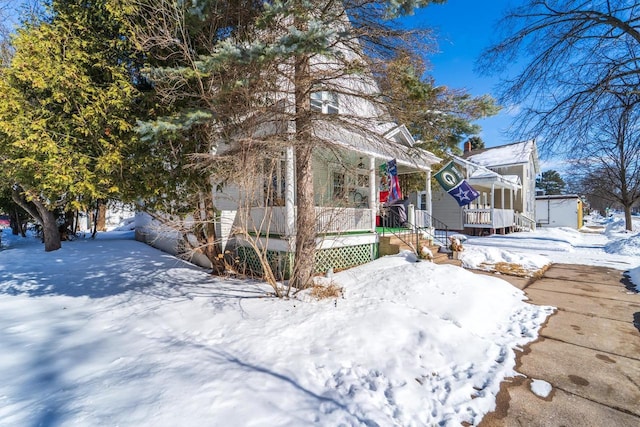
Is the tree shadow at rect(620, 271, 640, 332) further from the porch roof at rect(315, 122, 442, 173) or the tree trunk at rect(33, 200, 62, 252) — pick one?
the tree trunk at rect(33, 200, 62, 252)

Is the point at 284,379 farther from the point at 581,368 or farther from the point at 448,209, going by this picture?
the point at 448,209

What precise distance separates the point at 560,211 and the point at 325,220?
110 ft

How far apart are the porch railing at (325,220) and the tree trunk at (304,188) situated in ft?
0.98

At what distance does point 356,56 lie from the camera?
20.5 ft

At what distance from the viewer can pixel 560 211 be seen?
97.6 ft

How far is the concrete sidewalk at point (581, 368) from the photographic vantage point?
2771 mm

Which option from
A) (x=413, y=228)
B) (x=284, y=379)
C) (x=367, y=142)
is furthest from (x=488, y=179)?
(x=284, y=379)

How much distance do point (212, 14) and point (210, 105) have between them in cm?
182

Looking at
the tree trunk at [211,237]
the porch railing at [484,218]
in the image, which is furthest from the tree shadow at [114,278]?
the porch railing at [484,218]

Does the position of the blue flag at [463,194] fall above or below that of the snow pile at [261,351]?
above

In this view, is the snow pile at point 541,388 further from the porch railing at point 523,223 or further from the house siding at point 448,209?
the porch railing at point 523,223

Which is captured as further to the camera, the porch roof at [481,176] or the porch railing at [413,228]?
the porch roof at [481,176]

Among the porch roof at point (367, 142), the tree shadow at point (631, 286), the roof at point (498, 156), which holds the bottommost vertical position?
the tree shadow at point (631, 286)

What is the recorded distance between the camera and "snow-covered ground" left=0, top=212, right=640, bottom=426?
277cm
